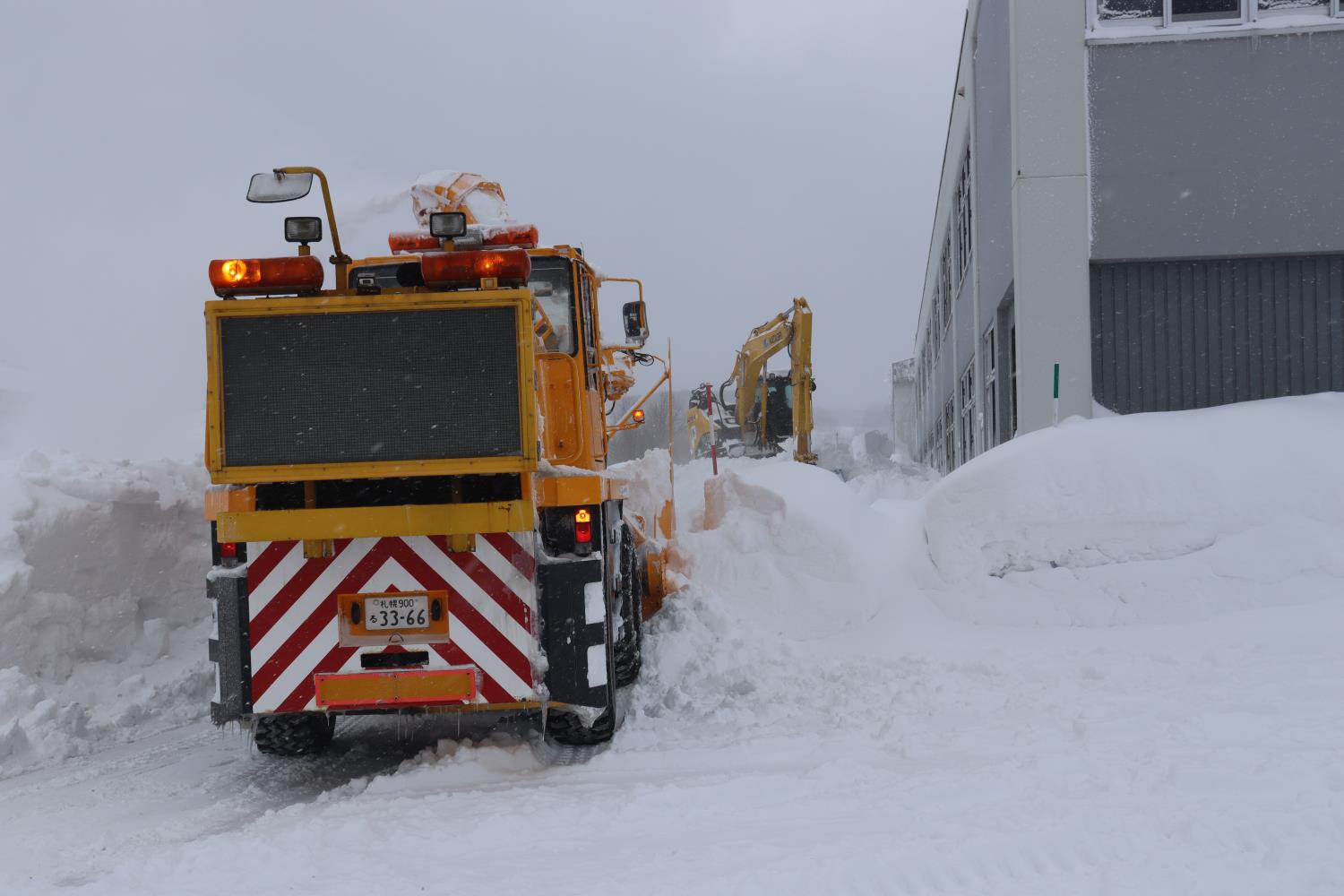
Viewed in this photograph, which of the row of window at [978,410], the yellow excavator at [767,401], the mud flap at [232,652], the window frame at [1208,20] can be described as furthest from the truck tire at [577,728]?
the window frame at [1208,20]

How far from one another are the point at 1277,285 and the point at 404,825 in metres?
11.1

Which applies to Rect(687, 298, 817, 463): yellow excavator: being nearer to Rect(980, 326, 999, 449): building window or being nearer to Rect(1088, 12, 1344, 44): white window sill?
Rect(980, 326, 999, 449): building window

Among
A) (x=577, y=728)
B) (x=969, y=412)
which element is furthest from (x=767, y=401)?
(x=577, y=728)

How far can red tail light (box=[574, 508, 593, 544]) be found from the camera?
5.29 m

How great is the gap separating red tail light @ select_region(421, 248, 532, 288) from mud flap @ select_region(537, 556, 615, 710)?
4.91 feet

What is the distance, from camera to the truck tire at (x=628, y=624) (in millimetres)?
6449

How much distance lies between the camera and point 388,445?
472 centimetres

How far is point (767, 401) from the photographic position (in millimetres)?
21031

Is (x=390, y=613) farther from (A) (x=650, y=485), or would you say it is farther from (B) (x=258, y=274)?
(A) (x=650, y=485)

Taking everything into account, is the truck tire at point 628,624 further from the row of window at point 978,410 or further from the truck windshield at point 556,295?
the row of window at point 978,410

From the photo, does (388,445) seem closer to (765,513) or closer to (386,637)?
(386,637)

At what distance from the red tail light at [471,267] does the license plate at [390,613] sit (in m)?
1.60

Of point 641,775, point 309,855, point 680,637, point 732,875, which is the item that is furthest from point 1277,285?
point 309,855

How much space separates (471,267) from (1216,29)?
10087mm
